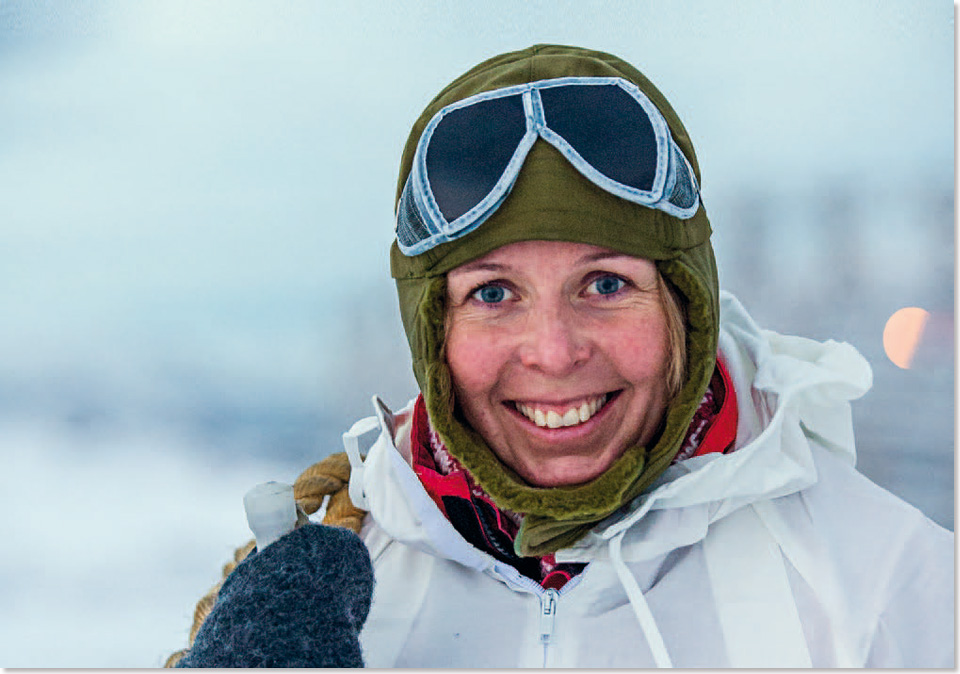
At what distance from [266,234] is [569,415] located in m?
1.05

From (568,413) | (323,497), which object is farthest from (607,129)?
(323,497)

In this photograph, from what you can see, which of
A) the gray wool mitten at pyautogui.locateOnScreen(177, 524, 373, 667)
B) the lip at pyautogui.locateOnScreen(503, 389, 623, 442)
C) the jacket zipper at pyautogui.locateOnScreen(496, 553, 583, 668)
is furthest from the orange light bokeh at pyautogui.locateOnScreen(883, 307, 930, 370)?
the gray wool mitten at pyautogui.locateOnScreen(177, 524, 373, 667)

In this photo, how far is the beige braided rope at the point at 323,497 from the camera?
1.73 meters

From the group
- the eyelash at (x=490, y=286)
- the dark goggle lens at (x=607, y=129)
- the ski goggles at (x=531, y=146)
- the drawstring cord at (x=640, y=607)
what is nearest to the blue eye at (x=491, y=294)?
the eyelash at (x=490, y=286)

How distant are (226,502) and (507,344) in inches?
41.4

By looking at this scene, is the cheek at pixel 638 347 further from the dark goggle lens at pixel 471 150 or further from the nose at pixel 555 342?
the dark goggle lens at pixel 471 150

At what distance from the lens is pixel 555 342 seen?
1386 mm

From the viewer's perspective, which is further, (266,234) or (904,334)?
(266,234)

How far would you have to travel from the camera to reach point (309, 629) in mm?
1233

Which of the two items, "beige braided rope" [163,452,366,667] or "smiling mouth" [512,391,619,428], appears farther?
"beige braided rope" [163,452,366,667]

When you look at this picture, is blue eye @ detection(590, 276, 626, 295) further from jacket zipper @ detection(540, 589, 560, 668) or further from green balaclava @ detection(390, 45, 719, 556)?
jacket zipper @ detection(540, 589, 560, 668)

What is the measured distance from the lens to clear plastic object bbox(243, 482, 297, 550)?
4.33 feet

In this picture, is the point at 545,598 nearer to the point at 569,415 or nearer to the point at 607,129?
the point at 569,415

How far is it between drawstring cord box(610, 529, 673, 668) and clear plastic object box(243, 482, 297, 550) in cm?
53
